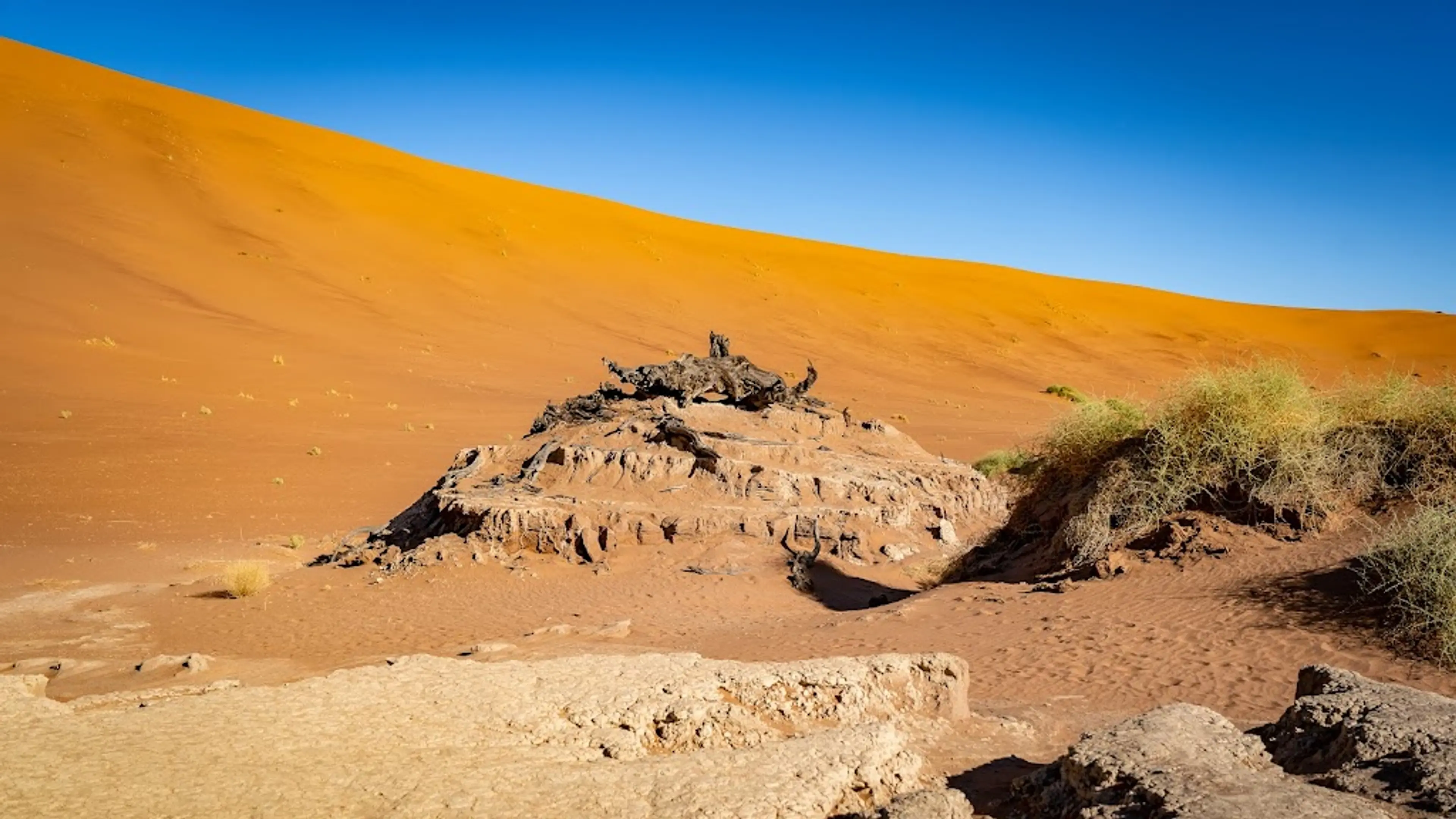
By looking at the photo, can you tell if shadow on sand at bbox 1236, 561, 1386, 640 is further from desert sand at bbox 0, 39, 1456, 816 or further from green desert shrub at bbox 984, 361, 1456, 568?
green desert shrub at bbox 984, 361, 1456, 568

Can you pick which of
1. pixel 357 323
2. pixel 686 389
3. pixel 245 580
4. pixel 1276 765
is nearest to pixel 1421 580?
pixel 1276 765

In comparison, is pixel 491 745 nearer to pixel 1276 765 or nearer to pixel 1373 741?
pixel 1276 765

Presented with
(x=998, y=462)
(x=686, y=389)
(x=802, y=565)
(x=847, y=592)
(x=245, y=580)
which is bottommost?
(x=245, y=580)

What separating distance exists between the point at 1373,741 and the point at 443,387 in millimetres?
22010

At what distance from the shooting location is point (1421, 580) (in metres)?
5.48

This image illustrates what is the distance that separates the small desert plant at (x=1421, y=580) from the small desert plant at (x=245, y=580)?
28.2 ft

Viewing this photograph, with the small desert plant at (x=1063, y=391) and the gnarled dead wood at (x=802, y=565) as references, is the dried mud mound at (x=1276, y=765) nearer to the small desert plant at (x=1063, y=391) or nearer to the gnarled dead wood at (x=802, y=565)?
the gnarled dead wood at (x=802, y=565)

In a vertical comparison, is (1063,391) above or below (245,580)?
above

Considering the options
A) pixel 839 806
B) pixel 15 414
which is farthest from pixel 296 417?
pixel 839 806

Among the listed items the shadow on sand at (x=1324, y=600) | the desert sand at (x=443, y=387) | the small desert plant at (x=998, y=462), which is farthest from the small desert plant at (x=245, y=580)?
the small desert plant at (x=998, y=462)

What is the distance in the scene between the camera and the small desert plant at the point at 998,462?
47.2 feet

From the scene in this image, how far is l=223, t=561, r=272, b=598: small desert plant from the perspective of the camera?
28.1 feet

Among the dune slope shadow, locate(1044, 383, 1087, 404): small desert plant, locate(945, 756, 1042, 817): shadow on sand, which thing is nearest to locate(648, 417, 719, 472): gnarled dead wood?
the dune slope shadow

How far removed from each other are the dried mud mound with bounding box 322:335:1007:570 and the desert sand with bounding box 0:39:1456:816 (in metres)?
0.39
